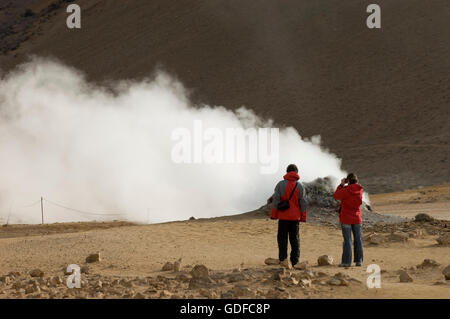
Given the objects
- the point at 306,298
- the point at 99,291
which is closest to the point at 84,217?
the point at 99,291

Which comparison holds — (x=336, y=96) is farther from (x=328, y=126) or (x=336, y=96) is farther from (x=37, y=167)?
(x=37, y=167)

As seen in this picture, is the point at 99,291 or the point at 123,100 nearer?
the point at 99,291

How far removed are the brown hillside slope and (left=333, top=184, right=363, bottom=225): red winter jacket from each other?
21.2 metres

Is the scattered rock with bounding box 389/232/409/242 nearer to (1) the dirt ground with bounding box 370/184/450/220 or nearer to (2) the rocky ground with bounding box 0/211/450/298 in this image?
(2) the rocky ground with bounding box 0/211/450/298

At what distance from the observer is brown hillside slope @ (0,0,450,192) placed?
37.9m

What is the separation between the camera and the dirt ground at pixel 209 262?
8953 millimetres

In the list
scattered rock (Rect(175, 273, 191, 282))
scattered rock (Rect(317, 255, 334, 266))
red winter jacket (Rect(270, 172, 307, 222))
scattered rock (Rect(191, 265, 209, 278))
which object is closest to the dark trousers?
red winter jacket (Rect(270, 172, 307, 222))

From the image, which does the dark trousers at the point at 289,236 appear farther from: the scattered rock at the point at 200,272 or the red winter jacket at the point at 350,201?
the scattered rock at the point at 200,272

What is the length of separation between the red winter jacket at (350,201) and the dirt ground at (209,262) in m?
0.79

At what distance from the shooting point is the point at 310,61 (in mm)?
48719

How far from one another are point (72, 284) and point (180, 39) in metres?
47.6

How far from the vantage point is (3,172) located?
78.3 feet

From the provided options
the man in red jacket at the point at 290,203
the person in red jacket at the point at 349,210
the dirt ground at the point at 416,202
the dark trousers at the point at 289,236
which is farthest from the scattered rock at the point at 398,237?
the dirt ground at the point at 416,202

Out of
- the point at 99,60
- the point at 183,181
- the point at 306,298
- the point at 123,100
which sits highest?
the point at 99,60
